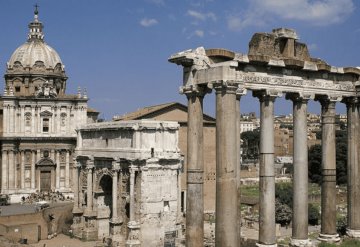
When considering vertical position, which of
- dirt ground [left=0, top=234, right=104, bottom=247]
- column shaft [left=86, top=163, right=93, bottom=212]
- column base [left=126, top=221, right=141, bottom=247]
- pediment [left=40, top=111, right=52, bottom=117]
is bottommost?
dirt ground [left=0, top=234, right=104, bottom=247]

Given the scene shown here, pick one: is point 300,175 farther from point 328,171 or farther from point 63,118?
point 63,118

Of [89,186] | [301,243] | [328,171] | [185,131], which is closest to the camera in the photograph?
[301,243]

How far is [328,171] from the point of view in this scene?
1459 centimetres

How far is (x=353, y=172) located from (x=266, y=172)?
363cm

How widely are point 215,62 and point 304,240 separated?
212 inches

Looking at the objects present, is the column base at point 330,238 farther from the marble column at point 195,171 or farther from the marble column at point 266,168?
the marble column at point 195,171

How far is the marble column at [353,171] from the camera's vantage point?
1492 centimetres

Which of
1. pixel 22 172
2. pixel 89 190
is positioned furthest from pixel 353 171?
pixel 22 172

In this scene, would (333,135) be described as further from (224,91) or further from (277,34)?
(224,91)

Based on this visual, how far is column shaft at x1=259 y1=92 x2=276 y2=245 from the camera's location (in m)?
12.7

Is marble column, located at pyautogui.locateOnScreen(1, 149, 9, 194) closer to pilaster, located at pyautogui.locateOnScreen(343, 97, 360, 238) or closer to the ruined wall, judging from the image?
the ruined wall

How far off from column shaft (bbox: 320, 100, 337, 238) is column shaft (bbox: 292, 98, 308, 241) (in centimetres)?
110

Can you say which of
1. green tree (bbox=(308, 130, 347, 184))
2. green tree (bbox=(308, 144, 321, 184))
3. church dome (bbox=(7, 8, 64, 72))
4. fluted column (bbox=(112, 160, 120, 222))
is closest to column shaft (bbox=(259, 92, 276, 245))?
fluted column (bbox=(112, 160, 120, 222))

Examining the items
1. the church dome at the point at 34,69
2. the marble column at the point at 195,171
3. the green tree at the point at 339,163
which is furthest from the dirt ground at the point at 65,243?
the green tree at the point at 339,163
